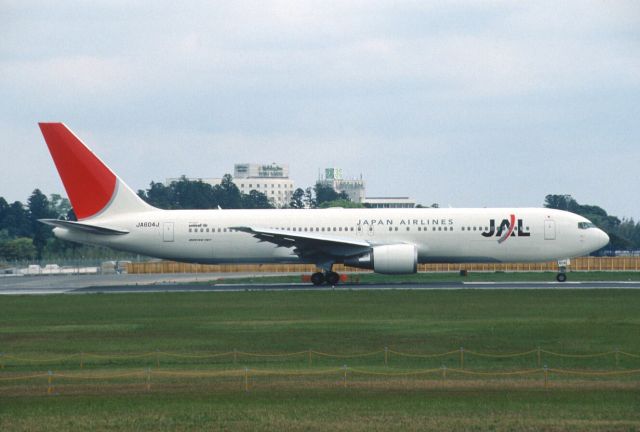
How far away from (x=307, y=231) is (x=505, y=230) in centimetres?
1163

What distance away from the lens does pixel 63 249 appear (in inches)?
5335

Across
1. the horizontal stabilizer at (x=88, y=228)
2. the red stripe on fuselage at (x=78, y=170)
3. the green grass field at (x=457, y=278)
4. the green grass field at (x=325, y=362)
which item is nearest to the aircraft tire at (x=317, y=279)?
the green grass field at (x=457, y=278)

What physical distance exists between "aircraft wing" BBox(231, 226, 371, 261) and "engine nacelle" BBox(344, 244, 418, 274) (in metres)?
0.96

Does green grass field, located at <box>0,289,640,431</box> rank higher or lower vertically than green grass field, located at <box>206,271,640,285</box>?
lower

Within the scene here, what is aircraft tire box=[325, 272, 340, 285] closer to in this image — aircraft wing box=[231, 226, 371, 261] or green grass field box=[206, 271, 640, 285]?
aircraft wing box=[231, 226, 371, 261]

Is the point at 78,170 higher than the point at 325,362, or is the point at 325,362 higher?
the point at 78,170

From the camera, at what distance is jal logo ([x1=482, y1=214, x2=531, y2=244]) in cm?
5844

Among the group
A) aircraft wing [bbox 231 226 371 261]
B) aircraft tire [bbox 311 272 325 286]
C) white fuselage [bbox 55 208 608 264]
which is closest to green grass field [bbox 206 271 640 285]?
aircraft tire [bbox 311 272 325 286]

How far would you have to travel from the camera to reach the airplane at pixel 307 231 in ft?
192

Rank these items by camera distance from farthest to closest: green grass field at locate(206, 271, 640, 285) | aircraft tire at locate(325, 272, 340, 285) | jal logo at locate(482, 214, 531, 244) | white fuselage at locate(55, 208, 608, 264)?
green grass field at locate(206, 271, 640, 285)
aircraft tire at locate(325, 272, 340, 285)
white fuselage at locate(55, 208, 608, 264)
jal logo at locate(482, 214, 531, 244)

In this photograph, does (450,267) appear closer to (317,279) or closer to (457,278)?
(457,278)

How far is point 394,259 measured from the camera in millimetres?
56906

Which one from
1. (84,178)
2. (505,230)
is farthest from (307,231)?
(84,178)

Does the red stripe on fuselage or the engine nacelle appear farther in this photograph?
the red stripe on fuselage
